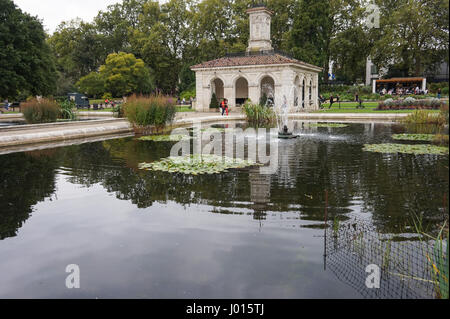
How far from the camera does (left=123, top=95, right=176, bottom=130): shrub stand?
16047 mm

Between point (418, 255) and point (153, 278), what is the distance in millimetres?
2857

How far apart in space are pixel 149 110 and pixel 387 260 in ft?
44.3

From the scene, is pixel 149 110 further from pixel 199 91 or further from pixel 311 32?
pixel 311 32

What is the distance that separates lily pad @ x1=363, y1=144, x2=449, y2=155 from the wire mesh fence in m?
6.53

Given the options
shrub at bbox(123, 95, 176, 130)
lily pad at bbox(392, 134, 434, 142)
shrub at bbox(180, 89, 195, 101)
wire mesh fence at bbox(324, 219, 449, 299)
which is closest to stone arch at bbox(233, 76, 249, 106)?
shrub at bbox(180, 89, 195, 101)

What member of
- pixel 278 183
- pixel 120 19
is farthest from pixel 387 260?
pixel 120 19

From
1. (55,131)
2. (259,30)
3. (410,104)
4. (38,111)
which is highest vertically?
(259,30)

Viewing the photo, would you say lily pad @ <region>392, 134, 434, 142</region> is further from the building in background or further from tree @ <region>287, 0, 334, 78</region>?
tree @ <region>287, 0, 334, 78</region>

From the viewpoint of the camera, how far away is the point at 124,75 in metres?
47.6

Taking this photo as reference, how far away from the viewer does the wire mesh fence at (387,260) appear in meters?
3.58

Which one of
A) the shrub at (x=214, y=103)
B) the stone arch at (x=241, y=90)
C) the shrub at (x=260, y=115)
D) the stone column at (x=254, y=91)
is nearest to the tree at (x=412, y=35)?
the stone arch at (x=241, y=90)

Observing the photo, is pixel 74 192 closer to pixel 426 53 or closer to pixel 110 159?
pixel 110 159

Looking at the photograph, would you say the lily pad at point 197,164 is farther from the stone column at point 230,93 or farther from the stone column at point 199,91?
the stone column at point 199,91
